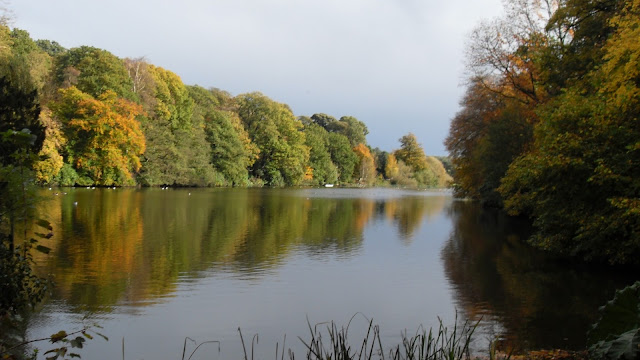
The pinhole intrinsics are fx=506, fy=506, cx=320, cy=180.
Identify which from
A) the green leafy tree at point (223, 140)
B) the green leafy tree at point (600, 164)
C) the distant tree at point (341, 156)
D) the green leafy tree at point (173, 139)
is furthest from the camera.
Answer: the distant tree at point (341, 156)

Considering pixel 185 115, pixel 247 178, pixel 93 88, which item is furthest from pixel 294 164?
pixel 93 88

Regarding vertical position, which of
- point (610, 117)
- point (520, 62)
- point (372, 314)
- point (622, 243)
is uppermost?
point (520, 62)

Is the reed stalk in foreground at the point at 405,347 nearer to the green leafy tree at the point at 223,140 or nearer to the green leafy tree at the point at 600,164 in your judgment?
the green leafy tree at the point at 600,164

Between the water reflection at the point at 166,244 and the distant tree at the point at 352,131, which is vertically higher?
the distant tree at the point at 352,131

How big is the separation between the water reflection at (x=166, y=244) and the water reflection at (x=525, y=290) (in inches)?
147

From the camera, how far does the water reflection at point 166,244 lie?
10.4 meters

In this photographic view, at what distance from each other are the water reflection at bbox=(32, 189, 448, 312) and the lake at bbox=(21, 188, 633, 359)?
60mm

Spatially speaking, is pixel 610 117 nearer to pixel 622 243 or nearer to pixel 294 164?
pixel 622 243

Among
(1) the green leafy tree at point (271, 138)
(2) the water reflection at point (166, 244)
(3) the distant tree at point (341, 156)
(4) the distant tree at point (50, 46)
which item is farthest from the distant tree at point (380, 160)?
(2) the water reflection at point (166, 244)

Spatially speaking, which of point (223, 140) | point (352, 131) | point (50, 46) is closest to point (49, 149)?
point (223, 140)

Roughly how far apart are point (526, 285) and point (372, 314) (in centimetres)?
441

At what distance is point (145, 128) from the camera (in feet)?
171

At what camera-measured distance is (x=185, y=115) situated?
59.3m

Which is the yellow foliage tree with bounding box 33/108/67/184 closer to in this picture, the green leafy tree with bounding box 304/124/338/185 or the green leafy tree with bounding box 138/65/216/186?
the green leafy tree with bounding box 138/65/216/186
